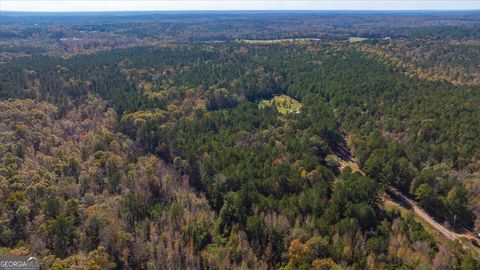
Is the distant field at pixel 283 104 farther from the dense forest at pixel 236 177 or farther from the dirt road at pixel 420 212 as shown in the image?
the dirt road at pixel 420 212

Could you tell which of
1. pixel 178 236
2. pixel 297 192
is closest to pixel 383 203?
pixel 297 192

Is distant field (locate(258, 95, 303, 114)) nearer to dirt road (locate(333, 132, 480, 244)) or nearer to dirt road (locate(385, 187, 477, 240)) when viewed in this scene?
dirt road (locate(333, 132, 480, 244))

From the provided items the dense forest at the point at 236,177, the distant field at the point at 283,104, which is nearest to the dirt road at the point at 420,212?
the dense forest at the point at 236,177

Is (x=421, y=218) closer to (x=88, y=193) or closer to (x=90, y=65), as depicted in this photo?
(x=88, y=193)

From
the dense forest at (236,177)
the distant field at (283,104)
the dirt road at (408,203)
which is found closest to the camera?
the dense forest at (236,177)

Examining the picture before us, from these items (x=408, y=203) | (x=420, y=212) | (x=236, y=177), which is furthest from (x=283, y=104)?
(x=420, y=212)
